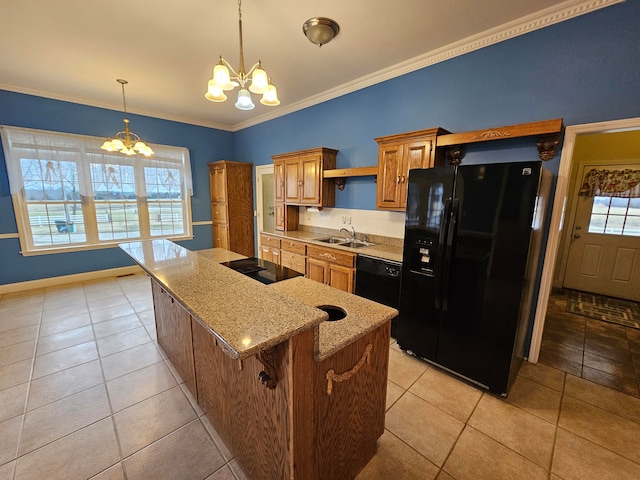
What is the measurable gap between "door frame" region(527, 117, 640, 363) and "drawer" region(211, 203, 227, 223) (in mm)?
4753

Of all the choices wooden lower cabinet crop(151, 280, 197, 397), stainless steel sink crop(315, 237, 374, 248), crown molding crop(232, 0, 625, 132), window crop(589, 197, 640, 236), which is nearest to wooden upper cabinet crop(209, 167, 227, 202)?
crown molding crop(232, 0, 625, 132)

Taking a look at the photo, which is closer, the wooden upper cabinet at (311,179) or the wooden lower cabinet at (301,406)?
the wooden lower cabinet at (301,406)

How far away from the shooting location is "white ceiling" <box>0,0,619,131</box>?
204cm

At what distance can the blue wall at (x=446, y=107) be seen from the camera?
6.29ft

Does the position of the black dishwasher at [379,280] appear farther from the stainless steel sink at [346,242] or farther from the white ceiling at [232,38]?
the white ceiling at [232,38]

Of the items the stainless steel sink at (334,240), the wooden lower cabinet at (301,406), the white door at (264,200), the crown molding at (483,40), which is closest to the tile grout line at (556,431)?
the wooden lower cabinet at (301,406)

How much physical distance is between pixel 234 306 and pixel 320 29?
92.7 inches

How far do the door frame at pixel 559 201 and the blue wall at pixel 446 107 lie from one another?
0.06 metres

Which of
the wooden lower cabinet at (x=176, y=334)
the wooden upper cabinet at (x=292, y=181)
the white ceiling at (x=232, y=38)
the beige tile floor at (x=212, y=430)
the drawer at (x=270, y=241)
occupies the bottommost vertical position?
the beige tile floor at (x=212, y=430)

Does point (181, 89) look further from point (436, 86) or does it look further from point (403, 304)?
point (403, 304)

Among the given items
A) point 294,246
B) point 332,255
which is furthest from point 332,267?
point 294,246

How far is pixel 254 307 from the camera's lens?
1.08 meters

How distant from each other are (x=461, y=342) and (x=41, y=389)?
129 inches

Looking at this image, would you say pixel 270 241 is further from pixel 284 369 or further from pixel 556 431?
pixel 556 431
